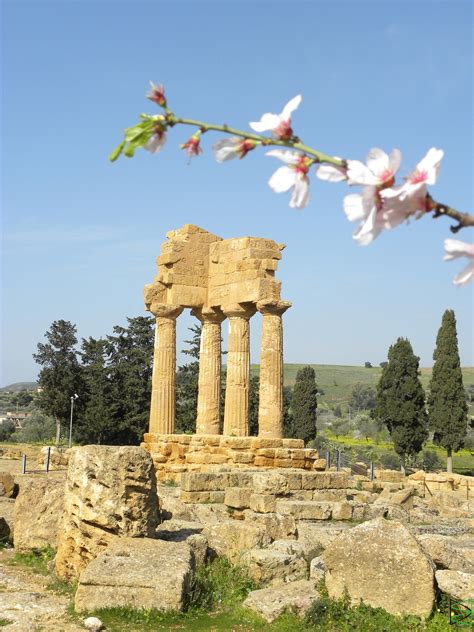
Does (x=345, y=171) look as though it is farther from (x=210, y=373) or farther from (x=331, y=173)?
(x=210, y=373)

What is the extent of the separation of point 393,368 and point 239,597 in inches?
1730

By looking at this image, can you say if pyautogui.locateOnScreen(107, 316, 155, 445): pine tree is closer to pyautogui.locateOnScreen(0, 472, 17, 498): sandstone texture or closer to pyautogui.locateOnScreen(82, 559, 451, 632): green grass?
pyautogui.locateOnScreen(0, 472, 17, 498): sandstone texture

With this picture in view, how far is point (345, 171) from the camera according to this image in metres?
2.33

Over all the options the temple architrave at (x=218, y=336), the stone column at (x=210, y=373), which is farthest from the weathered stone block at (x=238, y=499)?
the stone column at (x=210, y=373)

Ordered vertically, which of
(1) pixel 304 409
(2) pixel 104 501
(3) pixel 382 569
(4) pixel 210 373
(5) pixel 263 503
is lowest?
(3) pixel 382 569

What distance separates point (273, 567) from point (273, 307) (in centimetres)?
1334

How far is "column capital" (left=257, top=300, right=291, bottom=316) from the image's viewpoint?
2354 centimetres

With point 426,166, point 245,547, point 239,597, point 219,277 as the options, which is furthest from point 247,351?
point 426,166

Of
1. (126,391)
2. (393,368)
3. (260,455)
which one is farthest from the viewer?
(393,368)

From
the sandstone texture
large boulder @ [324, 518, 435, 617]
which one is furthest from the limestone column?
large boulder @ [324, 518, 435, 617]

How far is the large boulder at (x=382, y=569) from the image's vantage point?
29.0ft

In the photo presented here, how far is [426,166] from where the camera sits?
84.5 inches

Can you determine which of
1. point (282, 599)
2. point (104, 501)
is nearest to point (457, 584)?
point (282, 599)

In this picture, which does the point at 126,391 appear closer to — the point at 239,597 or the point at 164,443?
the point at 164,443
